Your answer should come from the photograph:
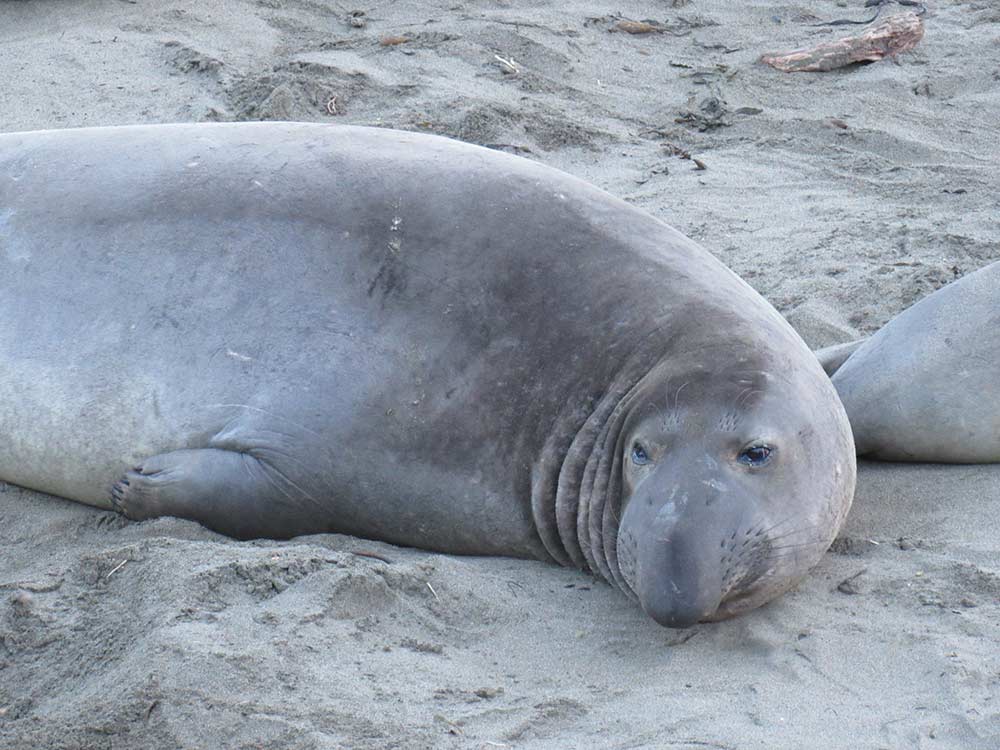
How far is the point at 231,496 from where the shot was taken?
3.69 m

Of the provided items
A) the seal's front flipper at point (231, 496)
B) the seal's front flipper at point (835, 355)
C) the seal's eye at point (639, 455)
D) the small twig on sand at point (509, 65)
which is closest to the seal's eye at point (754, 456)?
the seal's eye at point (639, 455)

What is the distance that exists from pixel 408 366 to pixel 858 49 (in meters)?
4.89

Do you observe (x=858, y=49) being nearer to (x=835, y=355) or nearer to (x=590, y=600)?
(x=835, y=355)

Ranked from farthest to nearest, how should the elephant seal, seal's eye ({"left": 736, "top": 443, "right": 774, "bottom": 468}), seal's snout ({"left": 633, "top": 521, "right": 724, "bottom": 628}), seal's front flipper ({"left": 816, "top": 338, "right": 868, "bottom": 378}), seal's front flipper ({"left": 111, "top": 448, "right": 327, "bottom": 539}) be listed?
seal's front flipper ({"left": 816, "top": 338, "right": 868, "bottom": 378}), the elephant seal, seal's front flipper ({"left": 111, "top": 448, "right": 327, "bottom": 539}), seal's eye ({"left": 736, "top": 443, "right": 774, "bottom": 468}), seal's snout ({"left": 633, "top": 521, "right": 724, "bottom": 628})

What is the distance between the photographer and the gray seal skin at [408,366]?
10.8 ft

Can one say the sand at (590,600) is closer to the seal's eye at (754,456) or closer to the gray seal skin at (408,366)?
the gray seal skin at (408,366)

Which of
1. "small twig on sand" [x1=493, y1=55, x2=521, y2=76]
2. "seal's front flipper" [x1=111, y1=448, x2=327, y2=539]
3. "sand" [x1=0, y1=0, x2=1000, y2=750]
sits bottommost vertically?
"seal's front flipper" [x1=111, y1=448, x2=327, y2=539]

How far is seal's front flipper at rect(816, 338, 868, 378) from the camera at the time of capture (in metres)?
4.57

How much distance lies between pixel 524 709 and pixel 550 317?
1.17 m

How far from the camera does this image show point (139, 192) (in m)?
4.09

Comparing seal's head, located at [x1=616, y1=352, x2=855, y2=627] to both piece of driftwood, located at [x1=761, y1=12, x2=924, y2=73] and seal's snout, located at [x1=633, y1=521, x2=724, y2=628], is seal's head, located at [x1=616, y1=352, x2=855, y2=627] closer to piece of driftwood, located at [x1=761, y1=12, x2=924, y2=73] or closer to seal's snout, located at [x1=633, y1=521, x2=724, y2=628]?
seal's snout, located at [x1=633, y1=521, x2=724, y2=628]

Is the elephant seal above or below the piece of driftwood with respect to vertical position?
below

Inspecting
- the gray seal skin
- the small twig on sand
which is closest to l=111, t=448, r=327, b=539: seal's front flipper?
the gray seal skin

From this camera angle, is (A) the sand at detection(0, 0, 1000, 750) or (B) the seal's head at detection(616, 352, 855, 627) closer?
(A) the sand at detection(0, 0, 1000, 750)
